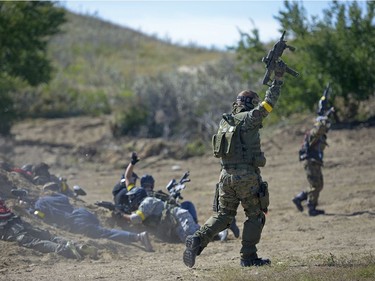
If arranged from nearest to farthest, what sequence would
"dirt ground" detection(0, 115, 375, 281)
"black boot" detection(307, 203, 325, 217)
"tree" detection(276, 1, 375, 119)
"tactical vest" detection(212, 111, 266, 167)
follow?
"tactical vest" detection(212, 111, 266, 167) → "dirt ground" detection(0, 115, 375, 281) → "black boot" detection(307, 203, 325, 217) → "tree" detection(276, 1, 375, 119)

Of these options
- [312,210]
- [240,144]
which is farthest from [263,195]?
[312,210]

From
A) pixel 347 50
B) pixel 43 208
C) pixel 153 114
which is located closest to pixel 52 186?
pixel 43 208

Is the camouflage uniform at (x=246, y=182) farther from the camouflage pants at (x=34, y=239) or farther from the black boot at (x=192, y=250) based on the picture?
the camouflage pants at (x=34, y=239)

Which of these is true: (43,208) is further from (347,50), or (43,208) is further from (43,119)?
(43,119)

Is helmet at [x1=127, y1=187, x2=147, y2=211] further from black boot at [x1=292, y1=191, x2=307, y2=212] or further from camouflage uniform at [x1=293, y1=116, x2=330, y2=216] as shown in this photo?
black boot at [x1=292, y1=191, x2=307, y2=212]

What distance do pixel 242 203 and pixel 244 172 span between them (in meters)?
0.45

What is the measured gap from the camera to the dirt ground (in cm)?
949

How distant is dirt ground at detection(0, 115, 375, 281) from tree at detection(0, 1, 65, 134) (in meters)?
1.91

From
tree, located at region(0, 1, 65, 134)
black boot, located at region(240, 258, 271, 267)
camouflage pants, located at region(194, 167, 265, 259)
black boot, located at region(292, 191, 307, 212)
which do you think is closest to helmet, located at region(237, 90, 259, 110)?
camouflage pants, located at region(194, 167, 265, 259)

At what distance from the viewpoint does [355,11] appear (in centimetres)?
2181

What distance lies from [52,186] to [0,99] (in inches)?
529

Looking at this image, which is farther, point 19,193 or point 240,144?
point 19,193

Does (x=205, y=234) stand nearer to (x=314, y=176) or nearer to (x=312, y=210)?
(x=314, y=176)

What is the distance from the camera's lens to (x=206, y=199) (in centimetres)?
1702
